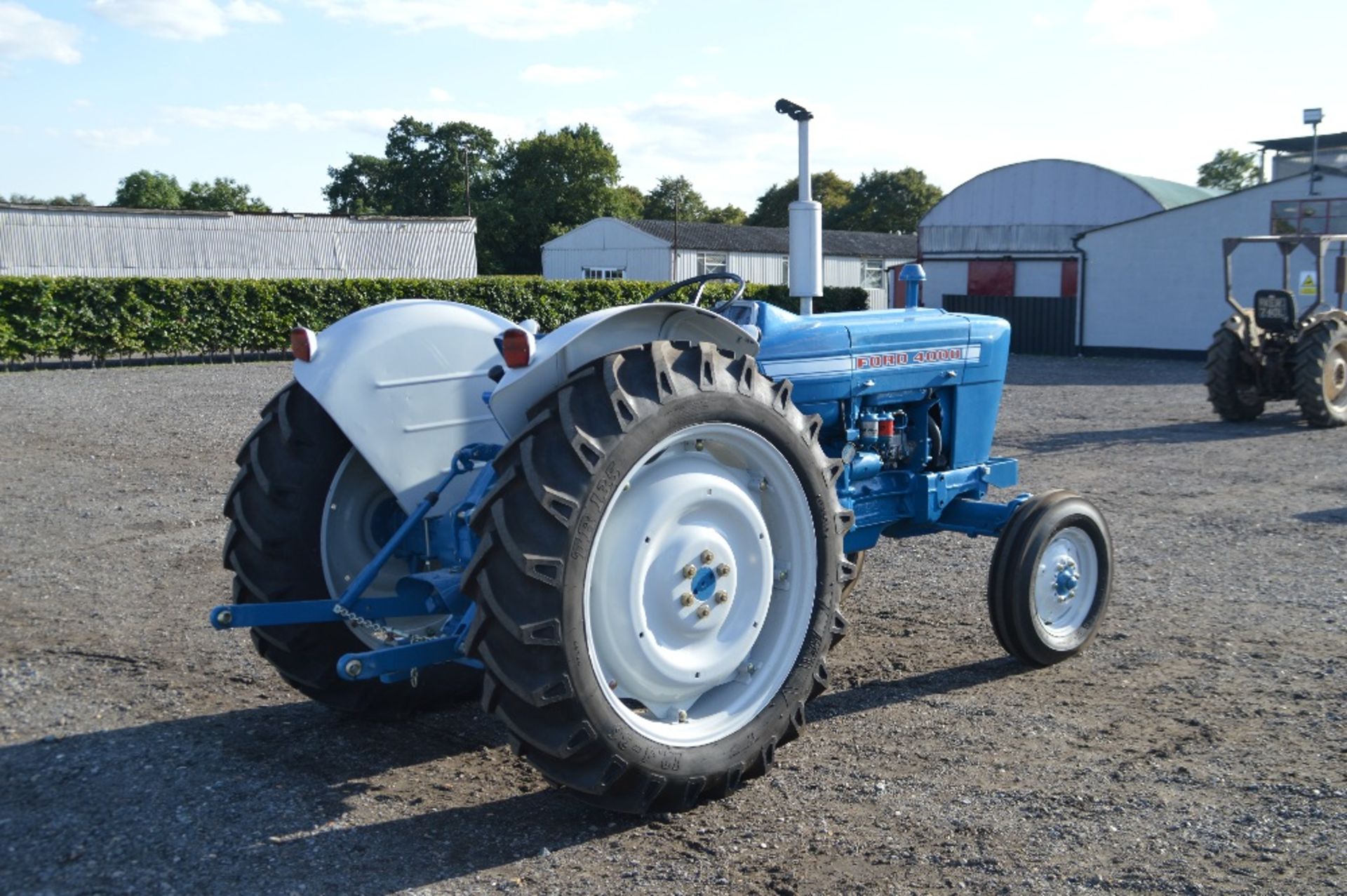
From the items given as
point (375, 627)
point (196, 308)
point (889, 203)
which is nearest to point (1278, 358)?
point (375, 627)

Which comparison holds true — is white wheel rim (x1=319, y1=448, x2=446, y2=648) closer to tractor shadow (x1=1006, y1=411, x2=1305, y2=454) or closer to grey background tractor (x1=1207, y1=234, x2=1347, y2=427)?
tractor shadow (x1=1006, y1=411, x2=1305, y2=454)

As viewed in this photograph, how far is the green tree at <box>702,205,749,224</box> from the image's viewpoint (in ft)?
265

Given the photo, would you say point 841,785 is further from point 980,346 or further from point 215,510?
point 215,510

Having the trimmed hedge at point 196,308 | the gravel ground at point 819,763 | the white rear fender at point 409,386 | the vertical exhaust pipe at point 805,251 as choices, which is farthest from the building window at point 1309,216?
the white rear fender at point 409,386

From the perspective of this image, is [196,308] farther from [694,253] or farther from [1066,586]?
[694,253]

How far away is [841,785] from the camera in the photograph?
4.00 meters

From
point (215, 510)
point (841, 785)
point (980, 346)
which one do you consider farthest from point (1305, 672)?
point (215, 510)

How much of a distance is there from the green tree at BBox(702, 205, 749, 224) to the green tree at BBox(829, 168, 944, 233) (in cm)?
696

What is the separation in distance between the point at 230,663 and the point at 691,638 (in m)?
2.65

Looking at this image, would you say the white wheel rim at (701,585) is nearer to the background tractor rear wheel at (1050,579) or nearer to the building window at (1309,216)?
the background tractor rear wheel at (1050,579)

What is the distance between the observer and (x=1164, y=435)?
14180 millimetres

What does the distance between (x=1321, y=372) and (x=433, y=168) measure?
63.4 m

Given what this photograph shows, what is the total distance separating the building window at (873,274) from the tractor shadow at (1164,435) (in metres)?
40.4

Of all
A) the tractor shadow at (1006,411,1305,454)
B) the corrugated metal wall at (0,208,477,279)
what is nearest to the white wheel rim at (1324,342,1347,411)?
the tractor shadow at (1006,411,1305,454)
